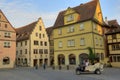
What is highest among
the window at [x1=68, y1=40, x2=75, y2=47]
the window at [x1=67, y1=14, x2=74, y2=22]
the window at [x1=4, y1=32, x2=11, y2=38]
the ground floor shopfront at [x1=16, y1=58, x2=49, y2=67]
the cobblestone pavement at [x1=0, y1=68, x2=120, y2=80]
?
the window at [x1=67, y1=14, x2=74, y2=22]

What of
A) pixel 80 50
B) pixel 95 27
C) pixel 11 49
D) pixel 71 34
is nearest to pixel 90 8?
pixel 95 27

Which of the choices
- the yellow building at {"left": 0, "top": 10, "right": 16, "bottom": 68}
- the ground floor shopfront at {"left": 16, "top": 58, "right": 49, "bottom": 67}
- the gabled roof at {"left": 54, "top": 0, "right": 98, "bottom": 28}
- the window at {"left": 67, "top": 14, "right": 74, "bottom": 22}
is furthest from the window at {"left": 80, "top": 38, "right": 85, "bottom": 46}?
the yellow building at {"left": 0, "top": 10, "right": 16, "bottom": 68}

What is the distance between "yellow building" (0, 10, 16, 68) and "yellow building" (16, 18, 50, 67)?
308 inches

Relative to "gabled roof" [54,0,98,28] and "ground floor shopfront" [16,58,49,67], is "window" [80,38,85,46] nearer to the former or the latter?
"gabled roof" [54,0,98,28]

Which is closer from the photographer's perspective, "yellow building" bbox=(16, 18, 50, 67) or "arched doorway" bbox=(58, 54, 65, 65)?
"arched doorway" bbox=(58, 54, 65, 65)

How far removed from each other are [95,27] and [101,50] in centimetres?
577

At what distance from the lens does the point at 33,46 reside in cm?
5906

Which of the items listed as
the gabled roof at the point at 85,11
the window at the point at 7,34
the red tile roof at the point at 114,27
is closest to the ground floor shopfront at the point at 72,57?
the red tile roof at the point at 114,27

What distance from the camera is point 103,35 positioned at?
4550 centimetres

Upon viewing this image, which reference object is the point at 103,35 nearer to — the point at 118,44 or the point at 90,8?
the point at 118,44

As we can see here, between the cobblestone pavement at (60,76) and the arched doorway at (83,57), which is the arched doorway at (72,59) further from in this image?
the cobblestone pavement at (60,76)

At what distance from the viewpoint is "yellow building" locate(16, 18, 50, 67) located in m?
58.2

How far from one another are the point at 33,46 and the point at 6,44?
1105 cm

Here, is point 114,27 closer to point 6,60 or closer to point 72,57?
point 72,57
